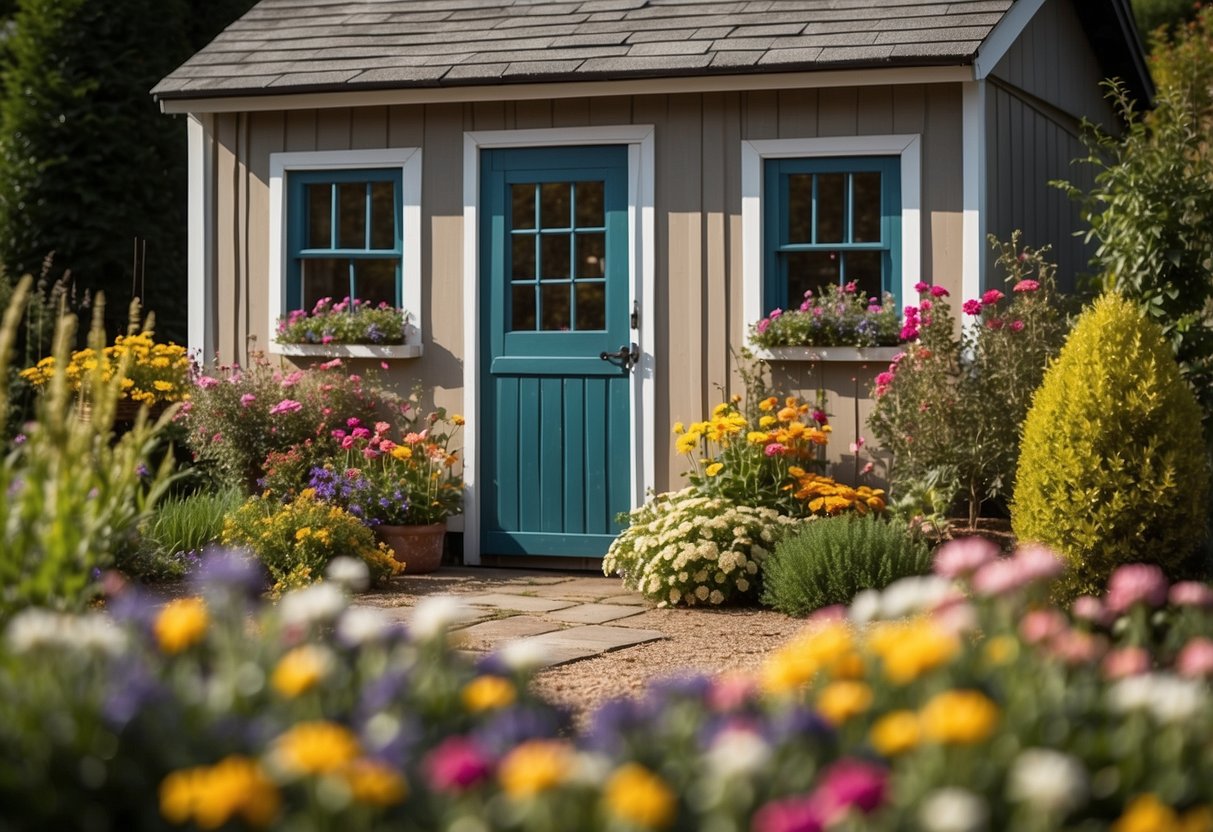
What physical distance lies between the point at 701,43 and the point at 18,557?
5973 mm

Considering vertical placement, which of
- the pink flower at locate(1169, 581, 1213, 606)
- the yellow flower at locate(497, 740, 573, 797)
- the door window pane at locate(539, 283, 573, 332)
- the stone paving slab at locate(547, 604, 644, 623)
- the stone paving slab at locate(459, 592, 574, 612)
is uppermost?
the door window pane at locate(539, 283, 573, 332)

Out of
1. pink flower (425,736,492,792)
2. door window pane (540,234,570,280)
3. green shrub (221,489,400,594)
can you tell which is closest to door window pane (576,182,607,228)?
door window pane (540,234,570,280)

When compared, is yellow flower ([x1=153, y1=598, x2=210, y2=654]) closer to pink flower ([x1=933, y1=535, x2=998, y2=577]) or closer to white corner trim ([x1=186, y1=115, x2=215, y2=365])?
pink flower ([x1=933, y1=535, x2=998, y2=577])

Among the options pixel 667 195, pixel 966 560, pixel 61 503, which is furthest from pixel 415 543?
pixel 966 560

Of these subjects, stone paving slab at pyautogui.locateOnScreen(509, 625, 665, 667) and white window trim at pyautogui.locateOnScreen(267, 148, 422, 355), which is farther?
white window trim at pyautogui.locateOnScreen(267, 148, 422, 355)

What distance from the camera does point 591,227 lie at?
29.0 feet

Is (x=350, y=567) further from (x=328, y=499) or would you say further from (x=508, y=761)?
(x=328, y=499)

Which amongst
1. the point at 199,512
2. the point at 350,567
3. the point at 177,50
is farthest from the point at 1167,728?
the point at 177,50

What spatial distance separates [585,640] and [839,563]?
126 centimetres

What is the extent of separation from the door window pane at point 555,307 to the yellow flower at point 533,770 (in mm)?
6614

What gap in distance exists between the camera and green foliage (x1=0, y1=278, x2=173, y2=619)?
11.0ft

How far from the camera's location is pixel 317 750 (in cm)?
225

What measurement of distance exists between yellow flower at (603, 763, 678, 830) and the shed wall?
6207mm

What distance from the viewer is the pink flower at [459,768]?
2271 millimetres
